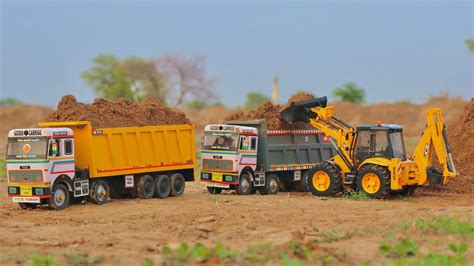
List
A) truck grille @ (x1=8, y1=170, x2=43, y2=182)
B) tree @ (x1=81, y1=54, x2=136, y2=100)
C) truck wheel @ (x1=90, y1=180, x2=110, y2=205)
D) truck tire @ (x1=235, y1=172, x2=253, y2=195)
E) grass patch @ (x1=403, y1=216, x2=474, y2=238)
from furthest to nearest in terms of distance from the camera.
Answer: tree @ (x1=81, y1=54, x2=136, y2=100) → truck tire @ (x1=235, y1=172, x2=253, y2=195) → truck wheel @ (x1=90, y1=180, x2=110, y2=205) → truck grille @ (x1=8, y1=170, x2=43, y2=182) → grass patch @ (x1=403, y1=216, x2=474, y2=238)

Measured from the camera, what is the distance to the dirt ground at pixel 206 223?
16.4 meters

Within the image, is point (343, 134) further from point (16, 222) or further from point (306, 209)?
point (16, 222)

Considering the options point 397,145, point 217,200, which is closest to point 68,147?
point 217,200

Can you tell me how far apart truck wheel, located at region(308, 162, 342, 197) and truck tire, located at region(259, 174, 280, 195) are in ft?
5.90

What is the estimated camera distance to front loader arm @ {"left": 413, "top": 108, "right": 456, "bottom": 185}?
2552 cm

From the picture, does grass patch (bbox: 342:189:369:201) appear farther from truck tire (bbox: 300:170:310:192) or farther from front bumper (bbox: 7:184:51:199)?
front bumper (bbox: 7:184:51:199)

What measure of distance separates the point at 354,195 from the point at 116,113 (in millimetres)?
7721

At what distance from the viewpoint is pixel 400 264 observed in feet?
46.1

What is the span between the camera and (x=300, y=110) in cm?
2866

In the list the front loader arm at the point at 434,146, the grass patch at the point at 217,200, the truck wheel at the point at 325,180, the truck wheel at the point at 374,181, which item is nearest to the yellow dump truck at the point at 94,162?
the grass patch at the point at 217,200

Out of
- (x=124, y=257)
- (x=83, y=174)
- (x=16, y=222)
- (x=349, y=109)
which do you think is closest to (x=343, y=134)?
(x=83, y=174)

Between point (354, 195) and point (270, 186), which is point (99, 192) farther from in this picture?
point (354, 195)

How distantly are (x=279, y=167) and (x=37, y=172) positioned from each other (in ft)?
28.1

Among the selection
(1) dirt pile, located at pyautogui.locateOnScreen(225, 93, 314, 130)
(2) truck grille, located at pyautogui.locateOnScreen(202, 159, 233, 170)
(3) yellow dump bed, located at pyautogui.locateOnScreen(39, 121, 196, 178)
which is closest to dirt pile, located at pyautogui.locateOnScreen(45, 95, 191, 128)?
(3) yellow dump bed, located at pyautogui.locateOnScreen(39, 121, 196, 178)
